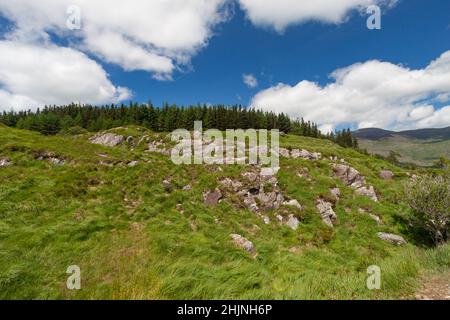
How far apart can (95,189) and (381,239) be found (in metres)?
24.4

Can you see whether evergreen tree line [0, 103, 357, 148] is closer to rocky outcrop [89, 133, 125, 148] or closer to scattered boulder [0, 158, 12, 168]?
rocky outcrop [89, 133, 125, 148]

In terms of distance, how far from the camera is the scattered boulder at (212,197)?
72.9 feet

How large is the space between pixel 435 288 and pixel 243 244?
9793 mm

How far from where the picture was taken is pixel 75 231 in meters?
13.1

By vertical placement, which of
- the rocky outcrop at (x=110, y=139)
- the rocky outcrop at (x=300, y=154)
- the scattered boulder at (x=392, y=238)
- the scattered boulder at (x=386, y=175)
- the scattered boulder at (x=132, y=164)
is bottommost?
the scattered boulder at (x=392, y=238)

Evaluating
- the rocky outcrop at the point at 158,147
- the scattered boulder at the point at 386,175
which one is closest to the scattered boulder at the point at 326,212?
the scattered boulder at the point at 386,175

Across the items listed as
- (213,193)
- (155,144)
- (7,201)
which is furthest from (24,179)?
(155,144)

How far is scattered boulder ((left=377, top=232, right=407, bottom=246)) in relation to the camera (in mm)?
19578

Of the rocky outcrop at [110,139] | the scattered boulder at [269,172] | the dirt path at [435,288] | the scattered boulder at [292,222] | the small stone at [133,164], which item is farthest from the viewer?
the rocky outcrop at [110,139]

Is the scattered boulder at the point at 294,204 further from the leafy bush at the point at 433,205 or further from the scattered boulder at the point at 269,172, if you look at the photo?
the leafy bush at the point at 433,205

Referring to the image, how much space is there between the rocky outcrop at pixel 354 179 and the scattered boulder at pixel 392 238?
7.42 metres

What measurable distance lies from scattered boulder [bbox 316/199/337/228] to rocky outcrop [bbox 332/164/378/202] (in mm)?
6159

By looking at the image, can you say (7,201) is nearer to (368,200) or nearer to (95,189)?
(95,189)

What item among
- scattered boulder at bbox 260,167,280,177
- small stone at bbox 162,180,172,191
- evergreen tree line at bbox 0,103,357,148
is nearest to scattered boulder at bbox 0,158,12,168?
small stone at bbox 162,180,172,191
